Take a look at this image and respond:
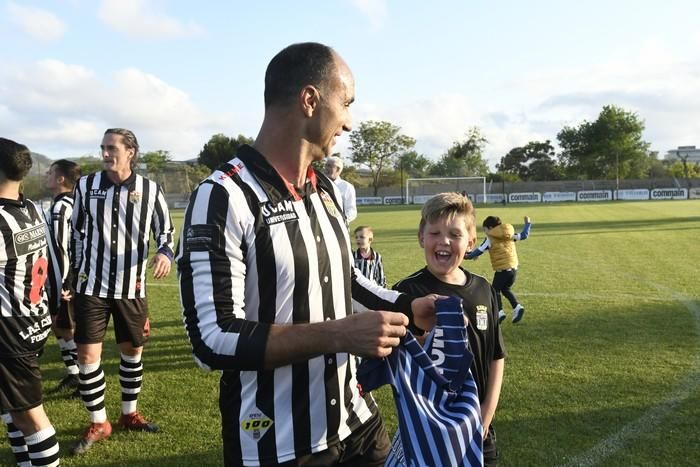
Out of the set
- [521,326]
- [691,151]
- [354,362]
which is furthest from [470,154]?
[354,362]

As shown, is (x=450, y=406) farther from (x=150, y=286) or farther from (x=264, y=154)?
(x=150, y=286)

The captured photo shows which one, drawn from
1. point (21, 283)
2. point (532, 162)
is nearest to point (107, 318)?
point (21, 283)

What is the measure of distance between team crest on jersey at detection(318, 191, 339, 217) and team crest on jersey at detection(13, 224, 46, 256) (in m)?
2.31

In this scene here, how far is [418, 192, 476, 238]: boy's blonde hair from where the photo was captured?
2.82 meters

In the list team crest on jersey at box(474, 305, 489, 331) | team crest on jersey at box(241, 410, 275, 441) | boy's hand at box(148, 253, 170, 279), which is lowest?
team crest on jersey at box(241, 410, 275, 441)

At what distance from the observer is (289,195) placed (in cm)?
192

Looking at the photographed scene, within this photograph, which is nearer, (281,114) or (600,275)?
(281,114)

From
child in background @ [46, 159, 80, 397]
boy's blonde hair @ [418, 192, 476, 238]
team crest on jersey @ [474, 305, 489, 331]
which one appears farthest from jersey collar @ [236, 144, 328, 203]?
child in background @ [46, 159, 80, 397]

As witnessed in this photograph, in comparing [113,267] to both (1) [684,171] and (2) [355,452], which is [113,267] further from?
(1) [684,171]

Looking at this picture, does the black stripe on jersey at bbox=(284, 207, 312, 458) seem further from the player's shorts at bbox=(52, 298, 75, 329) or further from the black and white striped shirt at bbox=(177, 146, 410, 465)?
the player's shorts at bbox=(52, 298, 75, 329)

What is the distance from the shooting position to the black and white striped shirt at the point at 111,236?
4383mm

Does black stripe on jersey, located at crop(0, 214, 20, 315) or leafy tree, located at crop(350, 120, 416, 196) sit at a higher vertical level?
leafy tree, located at crop(350, 120, 416, 196)

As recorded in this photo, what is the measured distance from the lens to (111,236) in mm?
4449

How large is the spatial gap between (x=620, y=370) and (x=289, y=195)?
16.2ft
